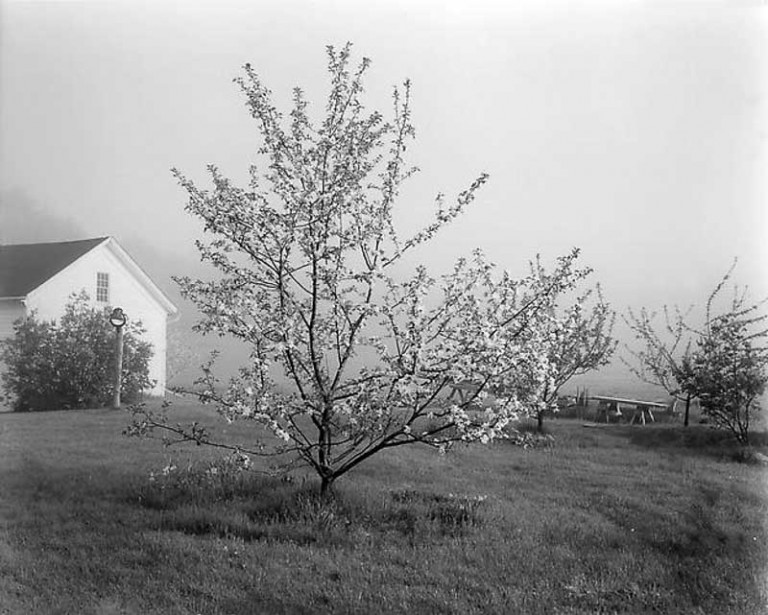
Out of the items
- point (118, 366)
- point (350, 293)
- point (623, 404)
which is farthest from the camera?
point (623, 404)

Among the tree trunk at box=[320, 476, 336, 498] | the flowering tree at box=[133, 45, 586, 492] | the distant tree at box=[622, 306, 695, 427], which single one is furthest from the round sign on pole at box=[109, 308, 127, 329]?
Result: the distant tree at box=[622, 306, 695, 427]

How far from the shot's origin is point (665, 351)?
3.52m

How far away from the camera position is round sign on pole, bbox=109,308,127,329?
9.63 feet

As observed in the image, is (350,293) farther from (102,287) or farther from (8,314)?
(8,314)

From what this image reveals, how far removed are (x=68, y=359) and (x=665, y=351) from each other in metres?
2.68

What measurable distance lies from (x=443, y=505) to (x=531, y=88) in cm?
188

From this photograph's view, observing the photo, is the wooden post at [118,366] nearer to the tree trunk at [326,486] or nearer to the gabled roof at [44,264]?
the gabled roof at [44,264]

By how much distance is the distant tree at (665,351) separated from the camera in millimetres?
3461

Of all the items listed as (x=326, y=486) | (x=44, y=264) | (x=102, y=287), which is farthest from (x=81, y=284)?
(x=326, y=486)

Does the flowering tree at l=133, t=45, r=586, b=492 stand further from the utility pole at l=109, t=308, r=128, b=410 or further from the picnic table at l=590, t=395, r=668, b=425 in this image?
the picnic table at l=590, t=395, r=668, b=425

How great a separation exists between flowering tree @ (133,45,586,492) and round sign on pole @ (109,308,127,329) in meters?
0.32

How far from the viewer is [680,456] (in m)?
3.51

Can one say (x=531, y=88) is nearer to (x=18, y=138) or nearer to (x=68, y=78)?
(x=68, y=78)

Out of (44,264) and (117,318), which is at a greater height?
(44,264)
